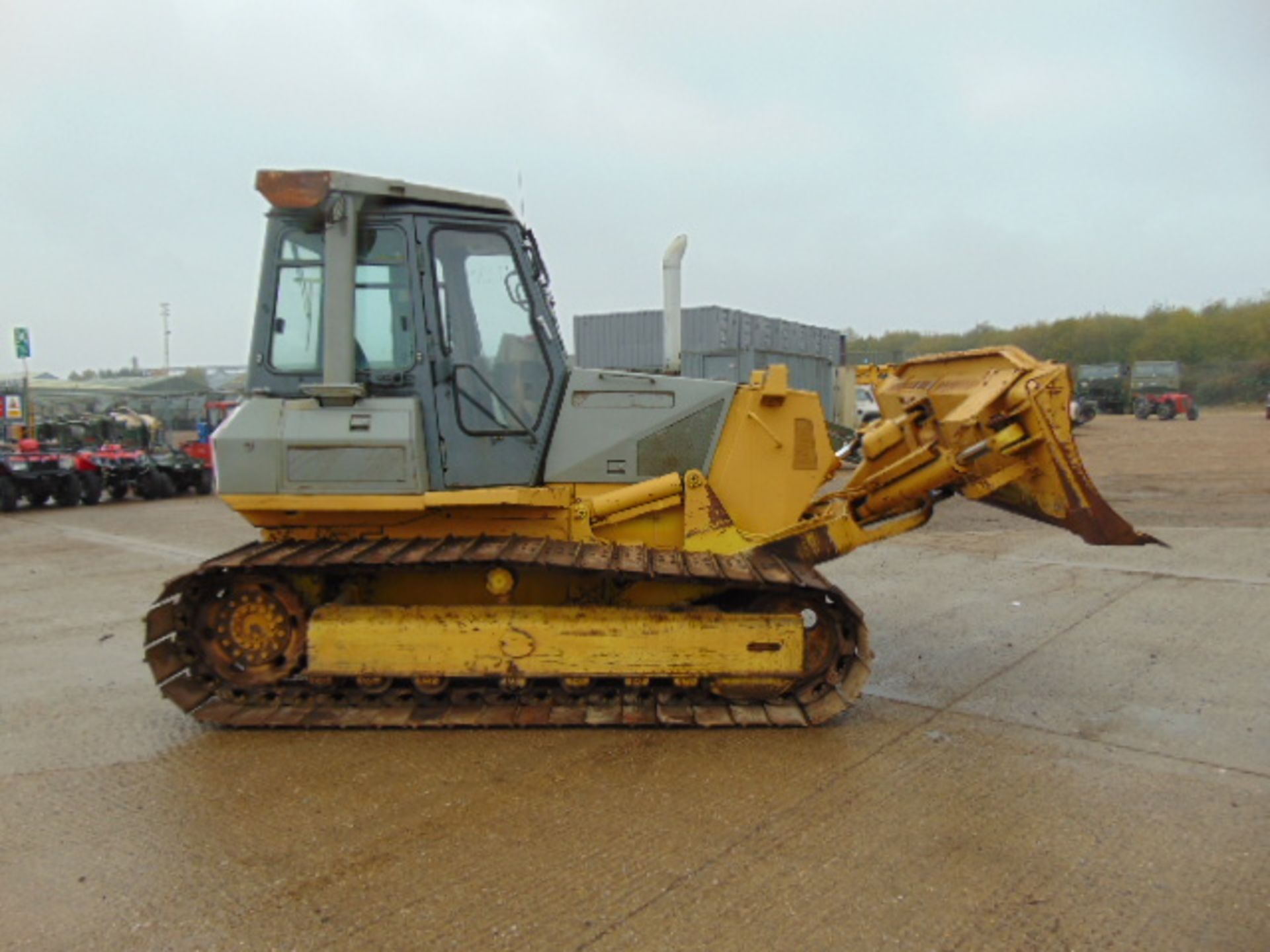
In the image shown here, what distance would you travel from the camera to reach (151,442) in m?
23.0

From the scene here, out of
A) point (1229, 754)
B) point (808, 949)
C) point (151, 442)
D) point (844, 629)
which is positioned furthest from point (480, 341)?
point (151, 442)

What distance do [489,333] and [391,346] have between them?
54 centimetres

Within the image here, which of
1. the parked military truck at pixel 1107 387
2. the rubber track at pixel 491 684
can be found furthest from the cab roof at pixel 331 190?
the parked military truck at pixel 1107 387

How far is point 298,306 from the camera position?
488cm

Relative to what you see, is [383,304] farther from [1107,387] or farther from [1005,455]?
[1107,387]

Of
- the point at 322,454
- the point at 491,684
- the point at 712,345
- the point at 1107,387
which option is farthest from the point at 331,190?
the point at 1107,387

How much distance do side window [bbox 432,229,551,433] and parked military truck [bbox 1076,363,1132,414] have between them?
42836mm

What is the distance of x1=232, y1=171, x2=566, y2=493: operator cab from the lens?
4.62 m

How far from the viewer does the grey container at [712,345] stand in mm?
22188

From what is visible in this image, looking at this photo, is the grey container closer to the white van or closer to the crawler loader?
the white van

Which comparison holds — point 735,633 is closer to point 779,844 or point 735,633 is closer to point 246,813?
point 779,844

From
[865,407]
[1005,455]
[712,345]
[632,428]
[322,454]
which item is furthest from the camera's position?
[865,407]

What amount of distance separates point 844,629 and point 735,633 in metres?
0.60

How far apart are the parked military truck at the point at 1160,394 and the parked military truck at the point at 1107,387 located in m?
1.12
